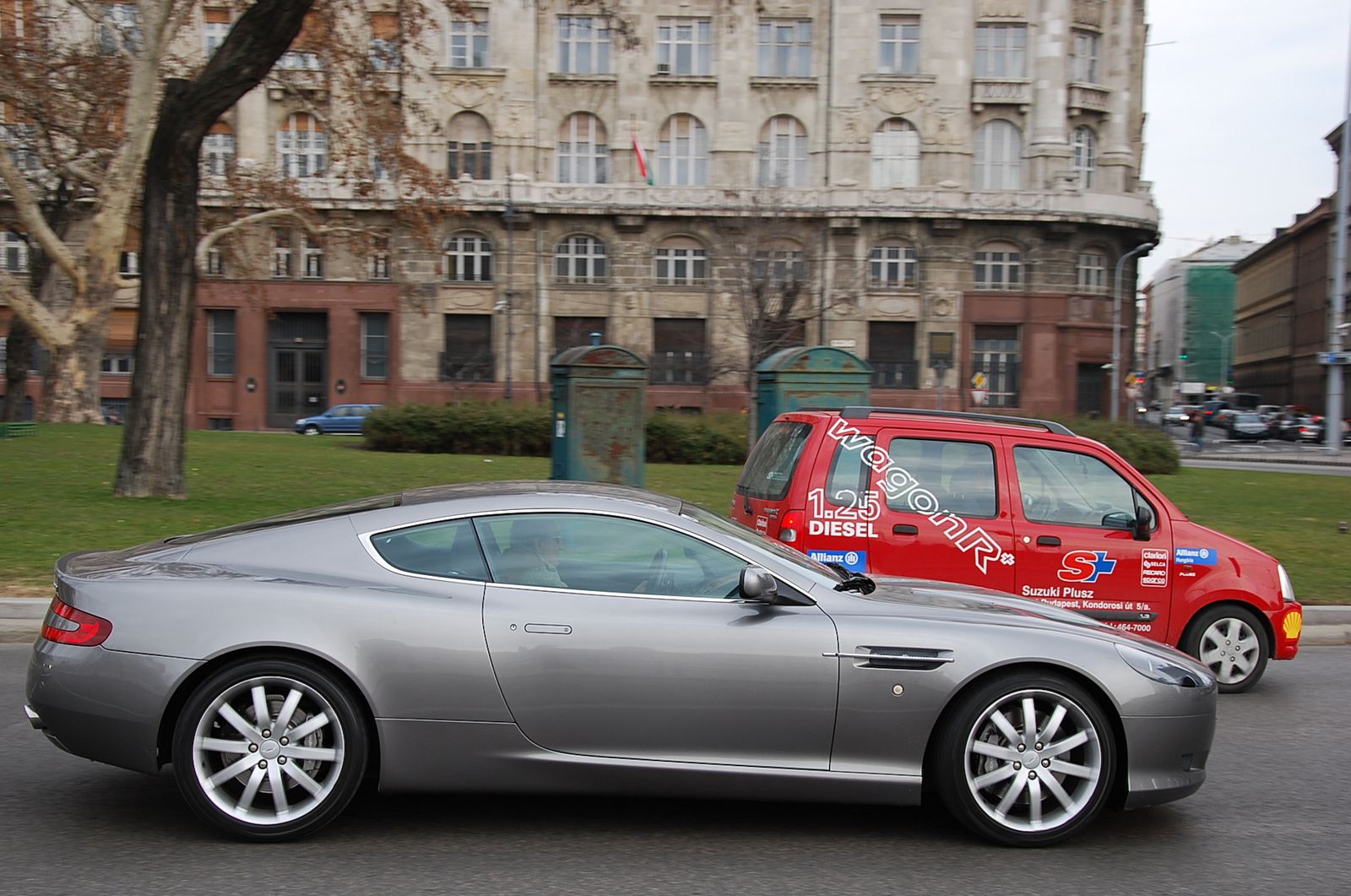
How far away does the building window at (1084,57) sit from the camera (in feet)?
154

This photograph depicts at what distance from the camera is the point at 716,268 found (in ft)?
148

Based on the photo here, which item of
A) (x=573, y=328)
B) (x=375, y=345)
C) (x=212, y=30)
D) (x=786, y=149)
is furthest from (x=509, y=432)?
(x=212, y=30)

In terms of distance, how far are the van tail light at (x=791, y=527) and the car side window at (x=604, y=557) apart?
8.15ft

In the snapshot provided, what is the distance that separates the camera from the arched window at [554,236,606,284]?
4566 cm

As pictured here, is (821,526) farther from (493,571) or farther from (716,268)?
(716,268)

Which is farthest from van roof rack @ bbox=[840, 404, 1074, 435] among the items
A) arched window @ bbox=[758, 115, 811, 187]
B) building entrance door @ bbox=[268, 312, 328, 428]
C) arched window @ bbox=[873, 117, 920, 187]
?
building entrance door @ bbox=[268, 312, 328, 428]

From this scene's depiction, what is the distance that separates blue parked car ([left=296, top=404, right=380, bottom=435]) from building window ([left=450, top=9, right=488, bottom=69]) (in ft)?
48.2

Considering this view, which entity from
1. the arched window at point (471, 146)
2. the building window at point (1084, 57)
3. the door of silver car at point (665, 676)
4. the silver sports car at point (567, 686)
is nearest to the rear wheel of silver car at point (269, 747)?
the silver sports car at point (567, 686)

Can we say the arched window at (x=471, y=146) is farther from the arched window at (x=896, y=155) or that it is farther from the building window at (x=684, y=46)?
the arched window at (x=896, y=155)

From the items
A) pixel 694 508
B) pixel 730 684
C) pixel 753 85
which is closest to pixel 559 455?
pixel 694 508

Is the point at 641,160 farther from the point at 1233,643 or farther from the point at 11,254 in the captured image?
the point at 1233,643

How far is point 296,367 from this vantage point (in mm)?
46344

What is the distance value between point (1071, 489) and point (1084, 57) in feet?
150

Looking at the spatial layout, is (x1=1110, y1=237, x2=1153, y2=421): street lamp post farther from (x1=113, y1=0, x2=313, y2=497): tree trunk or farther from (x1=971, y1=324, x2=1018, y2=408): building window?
(x1=113, y1=0, x2=313, y2=497): tree trunk
